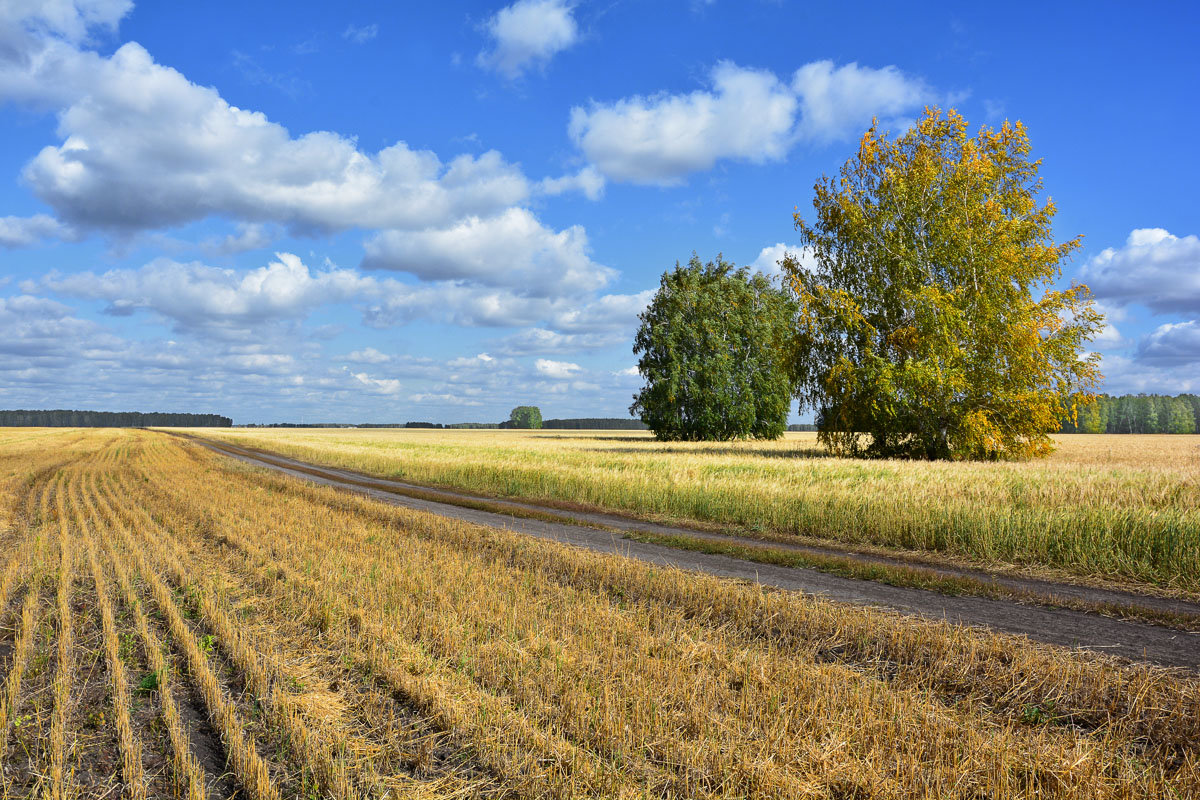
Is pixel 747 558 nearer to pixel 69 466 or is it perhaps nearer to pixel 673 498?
pixel 673 498

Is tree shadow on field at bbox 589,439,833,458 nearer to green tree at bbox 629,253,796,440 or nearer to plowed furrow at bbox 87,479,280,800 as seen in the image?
green tree at bbox 629,253,796,440

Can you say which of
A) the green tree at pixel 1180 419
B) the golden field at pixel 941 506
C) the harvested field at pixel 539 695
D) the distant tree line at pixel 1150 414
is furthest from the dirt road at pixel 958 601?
the green tree at pixel 1180 419

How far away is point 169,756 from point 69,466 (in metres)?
40.0

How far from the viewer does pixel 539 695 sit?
579 centimetres

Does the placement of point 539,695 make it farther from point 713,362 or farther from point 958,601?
point 713,362

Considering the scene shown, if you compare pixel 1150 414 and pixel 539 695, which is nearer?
pixel 539 695

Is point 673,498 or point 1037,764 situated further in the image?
point 673,498

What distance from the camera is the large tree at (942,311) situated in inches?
1223

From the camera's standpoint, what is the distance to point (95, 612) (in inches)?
340

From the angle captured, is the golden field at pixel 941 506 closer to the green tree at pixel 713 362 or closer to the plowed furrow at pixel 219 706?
the plowed furrow at pixel 219 706

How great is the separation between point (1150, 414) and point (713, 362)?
140885 millimetres

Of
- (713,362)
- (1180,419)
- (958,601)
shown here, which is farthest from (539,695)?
(1180,419)

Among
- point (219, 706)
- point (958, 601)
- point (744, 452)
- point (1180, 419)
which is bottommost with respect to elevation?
point (958, 601)

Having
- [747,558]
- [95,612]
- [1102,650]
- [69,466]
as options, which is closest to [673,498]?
[747,558]
